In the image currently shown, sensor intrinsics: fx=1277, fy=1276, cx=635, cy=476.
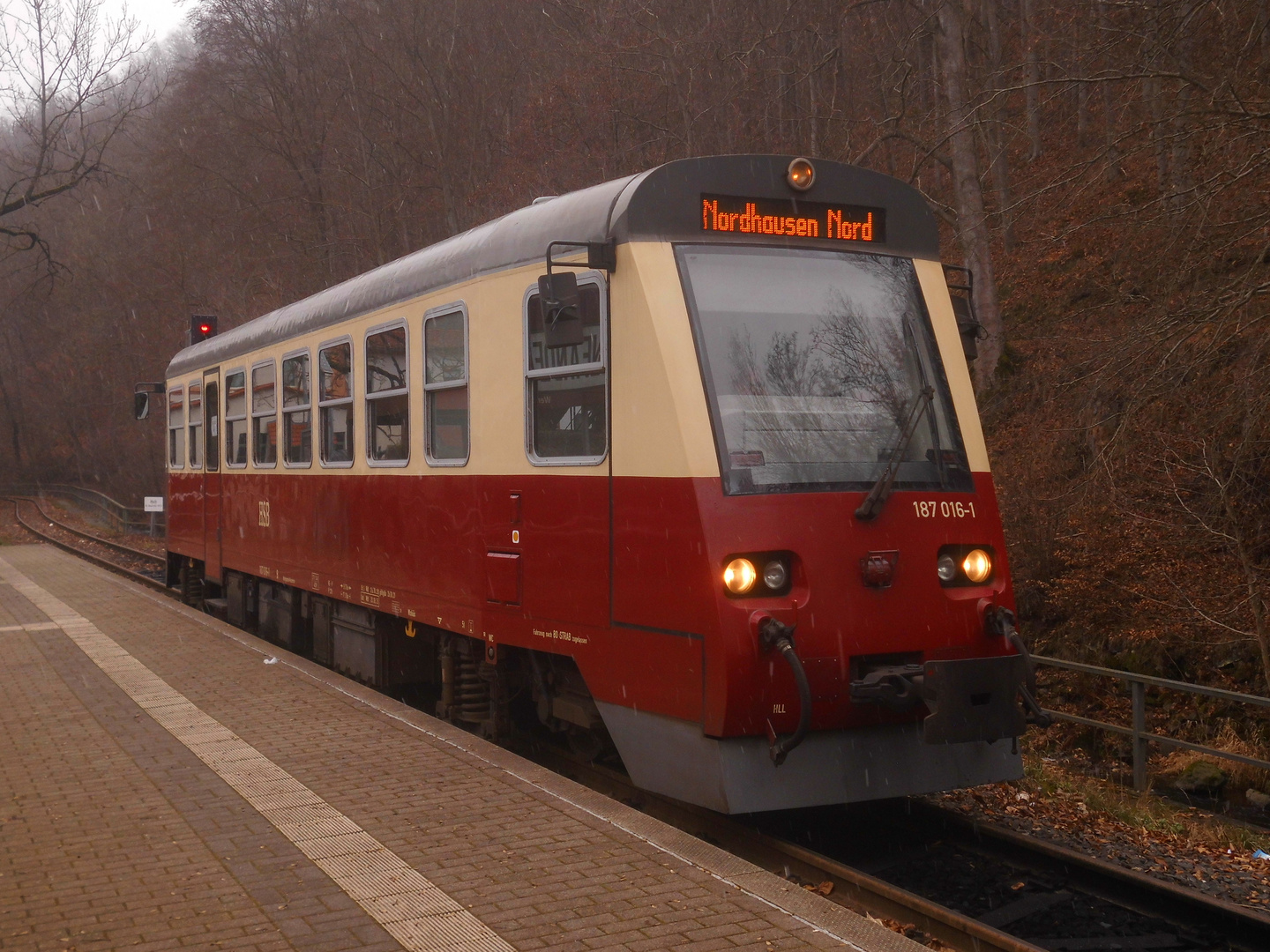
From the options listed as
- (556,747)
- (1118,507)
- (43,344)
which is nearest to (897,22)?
(1118,507)

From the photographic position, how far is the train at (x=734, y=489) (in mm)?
6020

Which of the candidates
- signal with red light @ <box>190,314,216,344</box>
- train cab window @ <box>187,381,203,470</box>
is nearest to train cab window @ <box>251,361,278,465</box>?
train cab window @ <box>187,381,203,470</box>

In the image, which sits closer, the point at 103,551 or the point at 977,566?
the point at 977,566

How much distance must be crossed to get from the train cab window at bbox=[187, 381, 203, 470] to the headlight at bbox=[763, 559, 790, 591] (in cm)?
1135


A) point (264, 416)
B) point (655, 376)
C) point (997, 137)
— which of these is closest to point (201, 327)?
point (264, 416)

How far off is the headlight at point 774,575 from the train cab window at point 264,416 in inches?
299

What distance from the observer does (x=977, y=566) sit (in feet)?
21.8

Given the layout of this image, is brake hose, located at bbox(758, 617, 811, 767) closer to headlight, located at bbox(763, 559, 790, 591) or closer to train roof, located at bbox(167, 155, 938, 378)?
headlight, located at bbox(763, 559, 790, 591)

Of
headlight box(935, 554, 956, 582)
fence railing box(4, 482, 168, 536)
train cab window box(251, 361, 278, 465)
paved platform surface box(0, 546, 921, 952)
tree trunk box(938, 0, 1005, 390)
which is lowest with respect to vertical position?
paved platform surface box(0, 546, 921, 952)

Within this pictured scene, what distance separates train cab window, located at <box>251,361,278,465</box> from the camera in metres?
12.5

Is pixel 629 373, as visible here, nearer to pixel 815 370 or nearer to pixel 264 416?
pixel 815 370

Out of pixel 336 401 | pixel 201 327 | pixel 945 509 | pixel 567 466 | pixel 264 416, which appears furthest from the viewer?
pixel 201 327

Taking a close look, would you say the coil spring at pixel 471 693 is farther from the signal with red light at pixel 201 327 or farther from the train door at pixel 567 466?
the signal with red light at pixel 201 327

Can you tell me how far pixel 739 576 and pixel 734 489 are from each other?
415 mm
